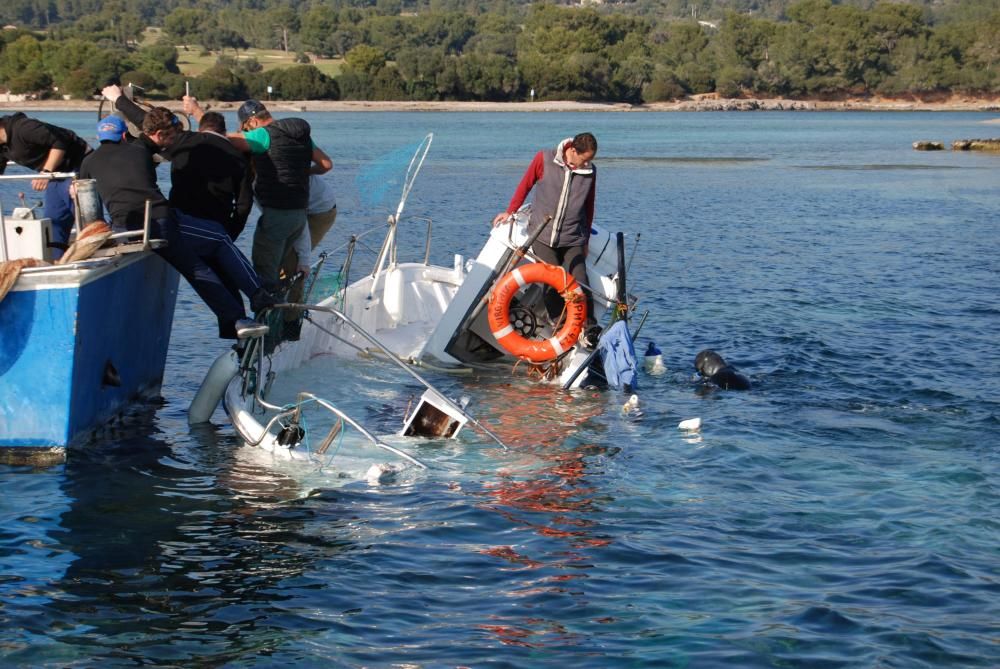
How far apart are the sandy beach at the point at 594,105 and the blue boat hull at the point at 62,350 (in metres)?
92.3

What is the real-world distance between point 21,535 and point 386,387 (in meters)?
4.87

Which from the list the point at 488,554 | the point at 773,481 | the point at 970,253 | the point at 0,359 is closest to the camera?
the point at 488,554

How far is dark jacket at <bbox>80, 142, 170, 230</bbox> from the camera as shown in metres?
8.88

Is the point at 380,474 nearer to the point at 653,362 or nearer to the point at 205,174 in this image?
the point at 205,174

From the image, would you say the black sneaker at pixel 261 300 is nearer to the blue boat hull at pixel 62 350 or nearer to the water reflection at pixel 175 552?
the blue boat hull at pixel 62 350

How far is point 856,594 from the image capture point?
22.4 ft

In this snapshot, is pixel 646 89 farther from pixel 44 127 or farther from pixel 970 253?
pixel 44 127

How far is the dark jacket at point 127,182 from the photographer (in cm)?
888

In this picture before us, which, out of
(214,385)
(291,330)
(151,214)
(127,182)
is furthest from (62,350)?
(291,330)

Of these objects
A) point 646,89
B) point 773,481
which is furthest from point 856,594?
point 646,89

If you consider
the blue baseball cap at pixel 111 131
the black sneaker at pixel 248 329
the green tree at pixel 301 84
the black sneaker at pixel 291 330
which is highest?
the green tree at pixel 301 84

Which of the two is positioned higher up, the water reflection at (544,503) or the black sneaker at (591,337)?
the black sneaker at (591,337)

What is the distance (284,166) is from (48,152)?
1.93 m

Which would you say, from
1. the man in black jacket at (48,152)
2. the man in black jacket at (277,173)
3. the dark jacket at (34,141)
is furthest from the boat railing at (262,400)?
the dark jacket at (34,141)
